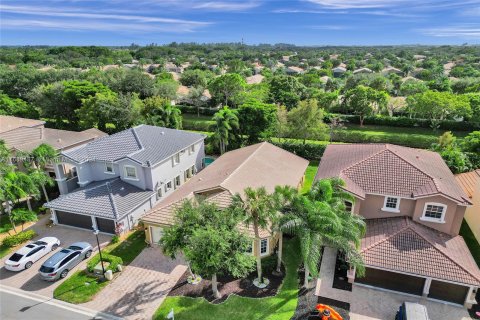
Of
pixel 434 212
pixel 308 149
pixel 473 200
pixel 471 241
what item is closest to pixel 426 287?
pixel 434 212

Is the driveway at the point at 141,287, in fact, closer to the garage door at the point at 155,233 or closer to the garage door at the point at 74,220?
the garage door at the point at 155,233

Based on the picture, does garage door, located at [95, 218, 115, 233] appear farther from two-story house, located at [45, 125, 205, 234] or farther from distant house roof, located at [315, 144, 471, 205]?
distant house roof, located at [315, 144, 471, 205]

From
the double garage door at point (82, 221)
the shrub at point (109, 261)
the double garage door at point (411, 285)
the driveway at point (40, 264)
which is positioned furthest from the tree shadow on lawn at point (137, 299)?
the double garage door at point (411, 285)

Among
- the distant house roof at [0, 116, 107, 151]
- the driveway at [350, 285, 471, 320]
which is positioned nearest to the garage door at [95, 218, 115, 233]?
the distant house roof at [0, 116, 107, 151]

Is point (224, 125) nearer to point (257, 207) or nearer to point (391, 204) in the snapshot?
point (391, 204)

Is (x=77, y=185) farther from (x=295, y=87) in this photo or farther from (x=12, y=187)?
(x=295, y=87)
